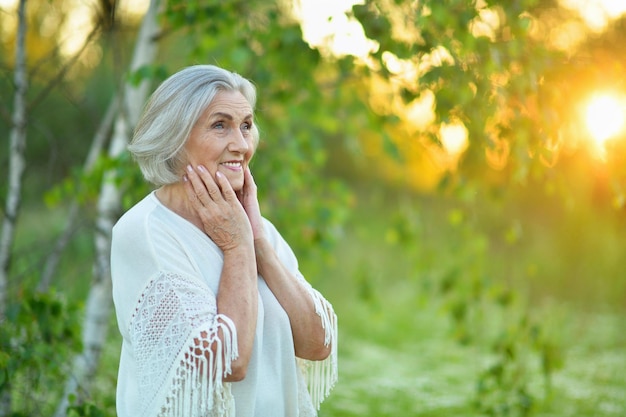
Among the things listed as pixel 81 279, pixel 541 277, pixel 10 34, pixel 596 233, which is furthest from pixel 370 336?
pixel 10 34

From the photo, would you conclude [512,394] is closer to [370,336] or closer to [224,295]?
[224,295]

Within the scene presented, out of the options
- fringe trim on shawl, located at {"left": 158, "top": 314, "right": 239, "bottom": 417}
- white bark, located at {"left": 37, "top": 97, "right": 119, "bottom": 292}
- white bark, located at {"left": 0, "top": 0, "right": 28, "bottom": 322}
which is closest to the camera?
fringe trim on shawl, located at {"left": 158, "top": 314, "right": 239, "bottom": 417}

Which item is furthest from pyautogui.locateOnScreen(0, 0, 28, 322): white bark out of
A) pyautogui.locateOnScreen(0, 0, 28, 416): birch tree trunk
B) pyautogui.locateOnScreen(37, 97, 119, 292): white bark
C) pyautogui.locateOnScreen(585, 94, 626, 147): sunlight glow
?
pyautogui.locateOnScreen(585, 94, 626, 147): sunlight glow

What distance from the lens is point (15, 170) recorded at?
2.98 m

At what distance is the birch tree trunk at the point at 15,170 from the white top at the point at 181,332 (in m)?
1.28

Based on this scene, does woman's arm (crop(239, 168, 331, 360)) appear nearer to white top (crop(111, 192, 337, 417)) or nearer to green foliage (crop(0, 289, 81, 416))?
white top (crop(111, 192, 337, 417))

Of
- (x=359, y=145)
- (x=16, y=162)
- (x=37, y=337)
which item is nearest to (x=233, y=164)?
(x=37, y=337)

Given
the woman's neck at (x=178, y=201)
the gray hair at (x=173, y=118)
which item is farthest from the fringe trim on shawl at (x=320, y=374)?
the gray hair at (x=173, y=118)

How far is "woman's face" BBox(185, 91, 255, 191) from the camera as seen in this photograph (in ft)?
6.23

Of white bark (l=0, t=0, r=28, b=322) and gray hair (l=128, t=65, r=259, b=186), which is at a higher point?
white bark (l=0, t=0, r=28, b=322)

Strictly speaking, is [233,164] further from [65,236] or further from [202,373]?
[65,236]

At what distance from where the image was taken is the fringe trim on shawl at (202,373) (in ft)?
5.65

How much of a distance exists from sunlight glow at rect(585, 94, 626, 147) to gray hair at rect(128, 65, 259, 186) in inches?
62.6

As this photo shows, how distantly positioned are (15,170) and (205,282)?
1.51 meters
